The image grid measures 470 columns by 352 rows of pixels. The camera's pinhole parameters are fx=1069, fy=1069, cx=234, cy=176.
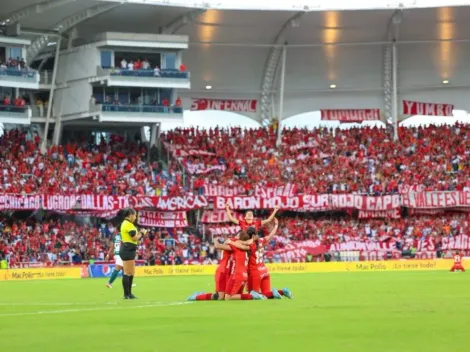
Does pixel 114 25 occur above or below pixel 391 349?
above

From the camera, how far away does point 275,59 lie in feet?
260

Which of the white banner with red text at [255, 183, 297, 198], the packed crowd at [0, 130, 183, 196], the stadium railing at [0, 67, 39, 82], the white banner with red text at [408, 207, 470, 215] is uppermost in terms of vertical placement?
the stadium railing at [0, 67, 39, 82]

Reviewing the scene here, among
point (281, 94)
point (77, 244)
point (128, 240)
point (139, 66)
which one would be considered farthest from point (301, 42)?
point (128, 240)

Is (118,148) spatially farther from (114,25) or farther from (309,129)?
(309,129)

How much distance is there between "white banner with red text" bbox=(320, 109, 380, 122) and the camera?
265 ft

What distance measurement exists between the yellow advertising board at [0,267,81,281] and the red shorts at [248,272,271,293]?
96.1 ft

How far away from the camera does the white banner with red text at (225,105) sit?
80562mm

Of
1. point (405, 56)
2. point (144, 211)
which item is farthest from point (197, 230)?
point (405, 56)

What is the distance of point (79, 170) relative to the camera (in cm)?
6712

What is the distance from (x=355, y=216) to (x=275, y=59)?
14.7m

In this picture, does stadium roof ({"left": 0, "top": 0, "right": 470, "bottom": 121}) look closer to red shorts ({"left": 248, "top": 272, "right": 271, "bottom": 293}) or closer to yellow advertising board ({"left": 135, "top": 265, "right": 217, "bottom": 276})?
yellow advertising board ({"left": 135, "top": 265, "right": 217, "bottom": 276})

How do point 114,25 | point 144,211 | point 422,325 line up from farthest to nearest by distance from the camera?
point 114,25 < point 144,211 < point 422,325

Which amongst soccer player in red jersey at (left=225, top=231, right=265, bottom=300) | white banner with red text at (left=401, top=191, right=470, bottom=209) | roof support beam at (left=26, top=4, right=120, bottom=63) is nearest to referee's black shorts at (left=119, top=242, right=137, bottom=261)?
soccer player in red jersey at (left=225, top=231, right=265, bottom=300)

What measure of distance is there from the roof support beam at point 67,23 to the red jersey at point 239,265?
149 ft
